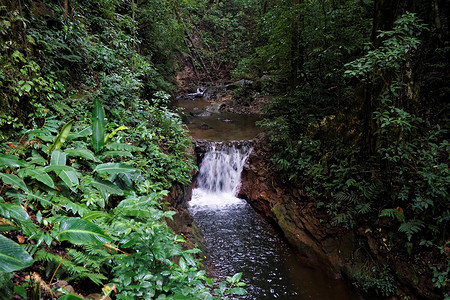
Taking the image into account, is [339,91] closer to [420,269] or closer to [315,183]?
[315,183]

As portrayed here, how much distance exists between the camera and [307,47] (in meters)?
8.05

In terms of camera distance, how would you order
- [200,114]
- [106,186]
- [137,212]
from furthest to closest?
[200,114] < [106,186] < [137,212]

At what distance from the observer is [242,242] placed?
6441mm

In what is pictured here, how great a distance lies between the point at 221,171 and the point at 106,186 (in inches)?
258

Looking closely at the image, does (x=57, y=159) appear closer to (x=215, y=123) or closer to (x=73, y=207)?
(x=73, y=207)

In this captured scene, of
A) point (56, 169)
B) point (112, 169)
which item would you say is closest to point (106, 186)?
point (112, 169)

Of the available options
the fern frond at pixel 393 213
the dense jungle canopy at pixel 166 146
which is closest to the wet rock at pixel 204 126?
the dense jungle canopy at pixel 166 146

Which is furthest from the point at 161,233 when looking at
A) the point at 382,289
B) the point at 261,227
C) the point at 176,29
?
the point at 176,29

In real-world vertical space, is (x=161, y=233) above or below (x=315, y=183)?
below

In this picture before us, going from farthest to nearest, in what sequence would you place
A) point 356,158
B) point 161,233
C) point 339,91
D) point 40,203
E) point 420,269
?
1. point 339,91
2. point 356,158
3. point 420,269
4. point 40,203
5. point 161,233

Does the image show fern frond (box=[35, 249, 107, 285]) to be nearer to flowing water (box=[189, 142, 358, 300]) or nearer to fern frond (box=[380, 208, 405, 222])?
flowing water (box=[189, 142, 358, 300])

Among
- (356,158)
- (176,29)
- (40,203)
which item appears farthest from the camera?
(176,29)

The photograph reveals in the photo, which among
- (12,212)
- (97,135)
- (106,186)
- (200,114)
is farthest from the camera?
(200,114)

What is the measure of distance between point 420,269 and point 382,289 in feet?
2.62
